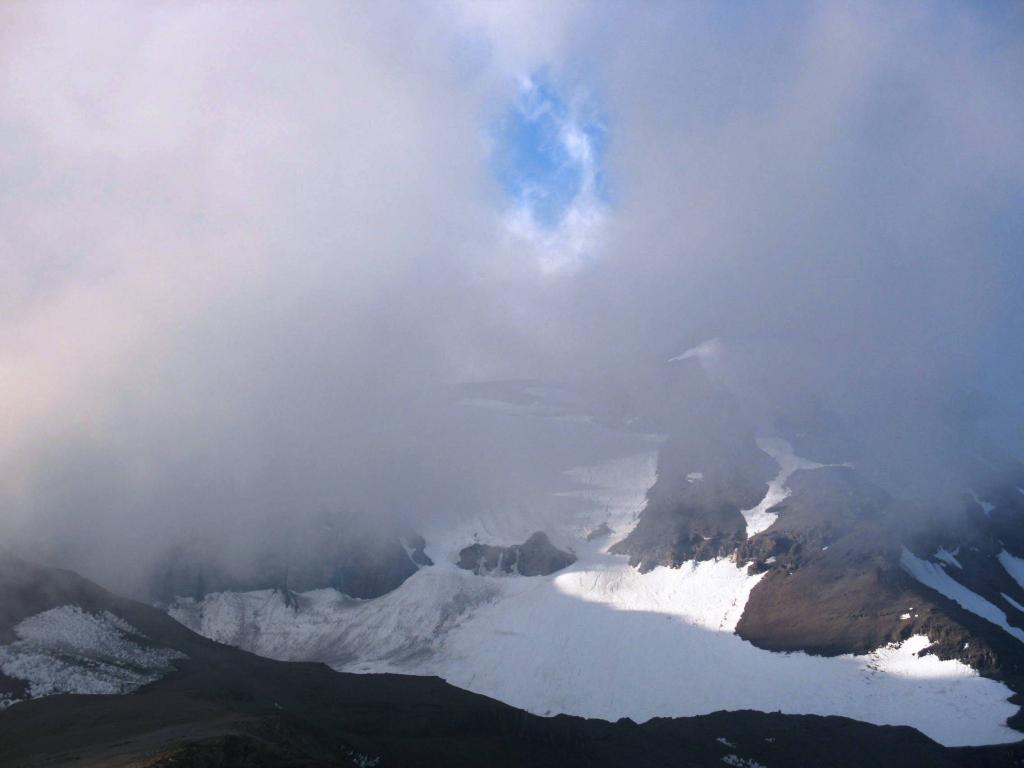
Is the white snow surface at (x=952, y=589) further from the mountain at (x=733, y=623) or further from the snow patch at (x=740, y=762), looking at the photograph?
the snow patch at (x=740, y=762)

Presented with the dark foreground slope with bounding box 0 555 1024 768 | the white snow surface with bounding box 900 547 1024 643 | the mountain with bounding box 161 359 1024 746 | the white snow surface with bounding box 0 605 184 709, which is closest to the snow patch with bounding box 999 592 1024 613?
the mountain with bounding box 161 359 1024 746

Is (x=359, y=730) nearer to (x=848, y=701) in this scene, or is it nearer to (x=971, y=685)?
(x=848, y=701)

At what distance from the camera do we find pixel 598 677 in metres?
152

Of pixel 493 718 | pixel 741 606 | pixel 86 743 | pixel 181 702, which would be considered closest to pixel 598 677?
pixel 741 606

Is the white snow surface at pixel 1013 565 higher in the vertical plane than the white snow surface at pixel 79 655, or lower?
higher

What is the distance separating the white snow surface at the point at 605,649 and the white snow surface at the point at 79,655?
2291 inches

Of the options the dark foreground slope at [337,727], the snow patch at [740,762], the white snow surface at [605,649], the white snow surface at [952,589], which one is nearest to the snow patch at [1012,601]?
the white snow surface at [952,589]

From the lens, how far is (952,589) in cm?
16938

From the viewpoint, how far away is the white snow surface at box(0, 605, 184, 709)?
295 feet

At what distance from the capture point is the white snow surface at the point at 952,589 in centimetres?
15707

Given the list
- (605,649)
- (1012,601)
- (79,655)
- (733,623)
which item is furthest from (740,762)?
(1012,601)

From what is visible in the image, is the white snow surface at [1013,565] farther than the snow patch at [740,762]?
Yes

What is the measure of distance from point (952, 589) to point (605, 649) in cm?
6706

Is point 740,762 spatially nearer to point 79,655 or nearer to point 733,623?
point 733,623
